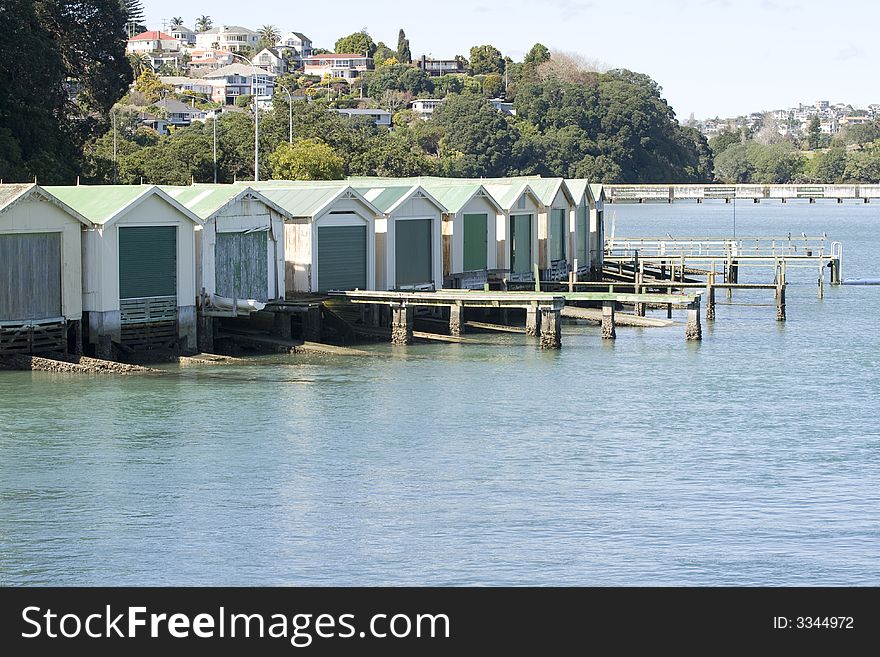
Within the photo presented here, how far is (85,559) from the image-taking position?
19750 millimetres

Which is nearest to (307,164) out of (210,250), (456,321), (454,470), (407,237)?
(407,237)

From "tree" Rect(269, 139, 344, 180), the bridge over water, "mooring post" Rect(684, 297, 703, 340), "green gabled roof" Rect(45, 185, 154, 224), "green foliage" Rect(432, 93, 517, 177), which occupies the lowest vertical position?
"mooring post" Rect(684, 297, 703, 340)

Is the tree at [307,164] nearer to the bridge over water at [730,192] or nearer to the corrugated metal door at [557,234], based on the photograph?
the corrugated metal door at [557,234]

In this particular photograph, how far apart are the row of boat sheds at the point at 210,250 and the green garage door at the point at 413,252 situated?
0.14 feet

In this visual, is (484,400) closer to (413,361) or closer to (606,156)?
(413,361)

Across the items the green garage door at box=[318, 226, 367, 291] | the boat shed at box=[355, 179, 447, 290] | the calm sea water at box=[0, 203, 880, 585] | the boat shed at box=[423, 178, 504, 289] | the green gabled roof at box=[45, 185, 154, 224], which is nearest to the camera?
the calm sea water at box=[0, 203, 880, 585]

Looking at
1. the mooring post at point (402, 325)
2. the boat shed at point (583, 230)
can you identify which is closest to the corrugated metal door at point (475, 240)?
the mooring post at point (402, 325)

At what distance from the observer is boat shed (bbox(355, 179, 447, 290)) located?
44531 millimetres

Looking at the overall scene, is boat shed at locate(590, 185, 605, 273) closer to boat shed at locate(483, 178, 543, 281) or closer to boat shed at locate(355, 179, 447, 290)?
boat shed at locate(483, 178, 543, 281)

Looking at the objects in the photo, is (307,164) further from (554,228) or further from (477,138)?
(477,138)

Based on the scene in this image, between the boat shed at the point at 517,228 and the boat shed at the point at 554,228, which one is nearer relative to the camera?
the boat shed at the point at 517,228

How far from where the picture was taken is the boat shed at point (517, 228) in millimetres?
50781

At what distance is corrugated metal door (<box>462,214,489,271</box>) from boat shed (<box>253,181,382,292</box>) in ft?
17.4

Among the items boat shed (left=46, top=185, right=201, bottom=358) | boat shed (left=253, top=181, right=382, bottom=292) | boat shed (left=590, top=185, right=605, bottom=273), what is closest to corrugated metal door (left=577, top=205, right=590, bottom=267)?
boat shed (left=590, top=185, right=605, bottom=273)
